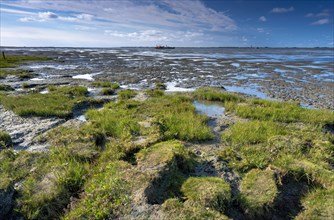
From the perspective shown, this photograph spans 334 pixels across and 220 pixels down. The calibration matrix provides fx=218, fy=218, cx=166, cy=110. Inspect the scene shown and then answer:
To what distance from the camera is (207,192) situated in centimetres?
470

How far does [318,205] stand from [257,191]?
3.97 ft

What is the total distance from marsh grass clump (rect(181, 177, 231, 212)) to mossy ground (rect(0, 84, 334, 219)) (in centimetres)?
2

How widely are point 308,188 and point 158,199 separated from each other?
12.6 ft

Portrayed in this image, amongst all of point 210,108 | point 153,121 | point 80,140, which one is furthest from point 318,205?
point 210,108

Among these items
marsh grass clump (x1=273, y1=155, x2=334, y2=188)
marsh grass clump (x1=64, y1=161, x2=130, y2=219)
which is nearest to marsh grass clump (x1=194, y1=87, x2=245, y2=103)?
marsh grass clump (x1=273, y1=155, x2=334, y2=188)

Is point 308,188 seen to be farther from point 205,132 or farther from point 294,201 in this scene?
point 205,132

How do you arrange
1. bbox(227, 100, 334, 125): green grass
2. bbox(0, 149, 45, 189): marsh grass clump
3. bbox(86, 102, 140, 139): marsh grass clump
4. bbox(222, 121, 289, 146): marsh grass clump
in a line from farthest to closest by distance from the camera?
bbox(227, 100, 334, 125): green grass
bbox(86, 102, 140, 139): marsh grass clump
bbox(222, 121, 289, 146): marsh grass clump
bbox(0, 149, 45, 189): marsh grass clump

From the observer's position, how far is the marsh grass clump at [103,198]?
4176 millimetres

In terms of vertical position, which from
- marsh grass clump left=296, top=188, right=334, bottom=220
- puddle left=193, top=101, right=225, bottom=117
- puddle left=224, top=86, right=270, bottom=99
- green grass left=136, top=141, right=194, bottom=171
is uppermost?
green grass left=136, top=141, right=194, bottom=171

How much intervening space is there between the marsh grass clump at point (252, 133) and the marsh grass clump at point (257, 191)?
2.33 metres

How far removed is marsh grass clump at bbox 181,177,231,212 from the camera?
4.45 meters

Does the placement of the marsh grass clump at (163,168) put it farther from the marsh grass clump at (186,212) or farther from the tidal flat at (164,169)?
the marsh grass clump at (186,212)

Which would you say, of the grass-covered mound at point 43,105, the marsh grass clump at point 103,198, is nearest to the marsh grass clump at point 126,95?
the grass-covered mound at point 43,105

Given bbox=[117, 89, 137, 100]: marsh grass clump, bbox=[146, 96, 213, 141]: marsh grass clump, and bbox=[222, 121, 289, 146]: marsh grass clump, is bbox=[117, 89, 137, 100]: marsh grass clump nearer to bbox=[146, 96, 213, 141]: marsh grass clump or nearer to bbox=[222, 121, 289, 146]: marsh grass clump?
bbox=[146, 96, 213, 141]: marsh grass clump
